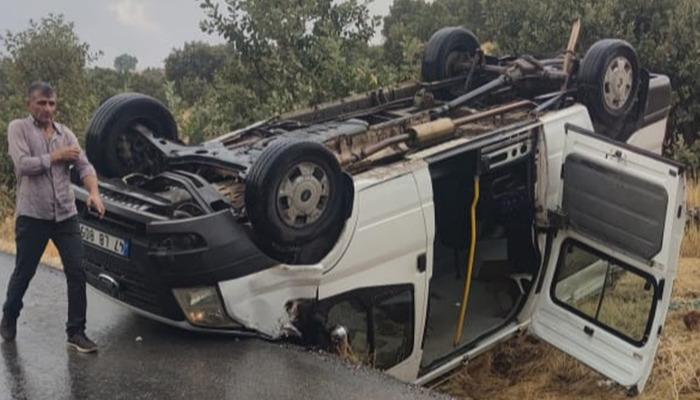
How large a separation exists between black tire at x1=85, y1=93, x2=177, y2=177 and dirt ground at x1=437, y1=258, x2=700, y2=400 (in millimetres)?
2752

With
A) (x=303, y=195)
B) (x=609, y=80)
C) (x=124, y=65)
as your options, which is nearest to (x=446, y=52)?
(x=609, y=80)

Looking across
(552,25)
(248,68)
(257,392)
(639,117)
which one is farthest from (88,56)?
(257,392)

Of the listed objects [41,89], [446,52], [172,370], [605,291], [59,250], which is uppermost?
[41,89]

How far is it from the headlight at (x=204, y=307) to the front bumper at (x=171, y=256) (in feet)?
0.16

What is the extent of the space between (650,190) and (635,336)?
0.99 meters

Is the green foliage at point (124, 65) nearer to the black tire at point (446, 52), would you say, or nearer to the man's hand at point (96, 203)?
the black tire at point (446, 52)

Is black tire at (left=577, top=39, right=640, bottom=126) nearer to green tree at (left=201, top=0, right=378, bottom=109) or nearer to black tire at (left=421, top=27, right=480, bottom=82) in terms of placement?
black tire at (left=421, top=27, right=480, bottom=82)

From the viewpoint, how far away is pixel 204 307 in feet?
17.3

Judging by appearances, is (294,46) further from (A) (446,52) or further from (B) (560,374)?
(B) (560,374)

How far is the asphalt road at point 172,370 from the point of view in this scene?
16.1 ft

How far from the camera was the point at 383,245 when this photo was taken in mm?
5547

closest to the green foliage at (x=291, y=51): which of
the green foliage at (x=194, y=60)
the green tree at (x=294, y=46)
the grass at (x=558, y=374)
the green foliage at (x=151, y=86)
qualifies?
the green tree at (x=294, y=46)

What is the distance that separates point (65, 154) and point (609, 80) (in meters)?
4.25

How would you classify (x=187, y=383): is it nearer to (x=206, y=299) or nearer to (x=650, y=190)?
(x=206, y=299)
